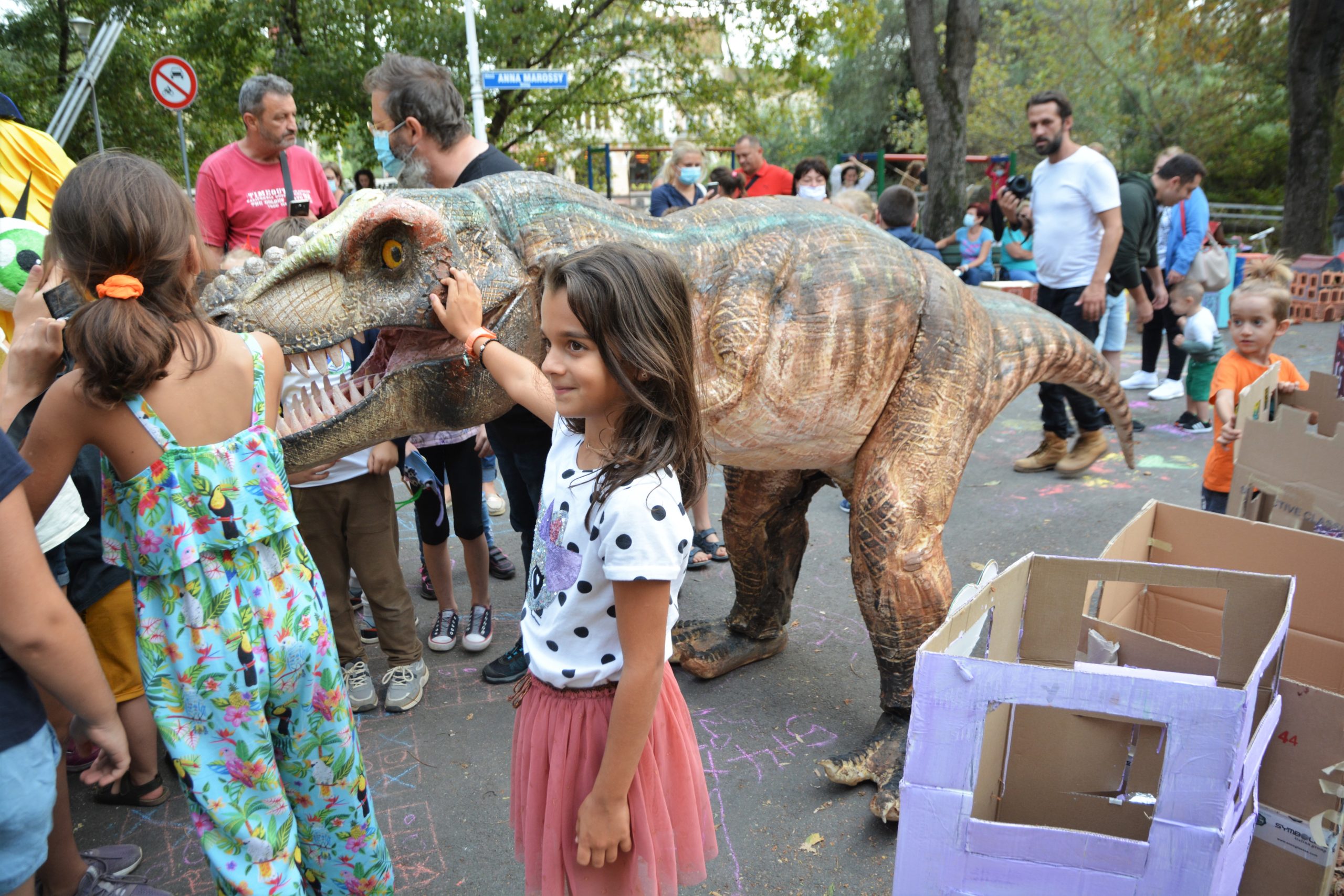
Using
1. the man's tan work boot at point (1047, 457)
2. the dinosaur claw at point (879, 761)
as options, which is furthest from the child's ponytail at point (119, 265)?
the man's tan work boot at point (1047, 457)

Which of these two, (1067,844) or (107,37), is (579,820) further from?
(107,37)

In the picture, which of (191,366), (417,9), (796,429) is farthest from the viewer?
(417,9)

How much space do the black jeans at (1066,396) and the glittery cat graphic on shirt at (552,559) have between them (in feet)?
14.3

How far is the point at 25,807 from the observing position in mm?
1521

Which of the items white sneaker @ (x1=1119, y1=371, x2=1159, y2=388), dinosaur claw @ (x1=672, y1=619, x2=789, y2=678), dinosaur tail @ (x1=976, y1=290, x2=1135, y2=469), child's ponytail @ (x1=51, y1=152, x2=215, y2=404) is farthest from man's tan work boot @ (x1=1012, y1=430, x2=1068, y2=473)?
child's ponytail @ (x1=51, y1=152, x2=215, y2=404)

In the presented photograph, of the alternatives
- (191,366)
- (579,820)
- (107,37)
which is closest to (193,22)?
(107,37)

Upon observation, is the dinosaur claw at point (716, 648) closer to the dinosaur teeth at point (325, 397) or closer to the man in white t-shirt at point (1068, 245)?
the dinosaur teeth at point (325, 397)

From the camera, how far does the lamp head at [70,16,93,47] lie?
12.1 m

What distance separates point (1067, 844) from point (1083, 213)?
4.63m

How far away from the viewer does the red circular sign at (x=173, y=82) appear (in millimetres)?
8016

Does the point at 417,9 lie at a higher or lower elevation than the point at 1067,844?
higher

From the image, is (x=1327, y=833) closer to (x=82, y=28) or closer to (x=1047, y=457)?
(x=1047, y=457)

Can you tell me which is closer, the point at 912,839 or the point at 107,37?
the point at 912,839

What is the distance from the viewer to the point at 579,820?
1520 millimetres
